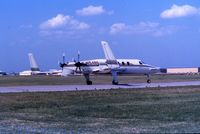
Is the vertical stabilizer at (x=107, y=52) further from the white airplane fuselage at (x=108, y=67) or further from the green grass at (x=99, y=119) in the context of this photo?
the green grass at (x=99, y=119)

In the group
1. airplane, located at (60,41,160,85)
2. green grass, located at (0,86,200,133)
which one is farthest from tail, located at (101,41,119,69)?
green grass, located at (0,86,200,133)

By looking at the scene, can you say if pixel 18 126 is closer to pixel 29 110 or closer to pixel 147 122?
pixel 147 122

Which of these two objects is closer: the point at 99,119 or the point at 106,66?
the point at 99,119

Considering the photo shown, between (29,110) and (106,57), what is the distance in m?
38.9

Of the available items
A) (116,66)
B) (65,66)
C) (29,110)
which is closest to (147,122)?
(29,110)

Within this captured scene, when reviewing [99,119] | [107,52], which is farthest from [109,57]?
[99,119]

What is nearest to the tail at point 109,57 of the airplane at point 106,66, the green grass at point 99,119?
the airplane at point 106,66

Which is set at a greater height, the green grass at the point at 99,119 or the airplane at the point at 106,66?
the airplane at the point at 106,66

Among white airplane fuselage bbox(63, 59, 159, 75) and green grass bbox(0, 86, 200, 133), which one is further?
white airplane fuselage bbox(63, 59, 159, 75)

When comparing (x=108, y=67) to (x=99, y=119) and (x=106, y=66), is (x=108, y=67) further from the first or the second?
(x=99, y=119)

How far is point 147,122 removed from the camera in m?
20.8

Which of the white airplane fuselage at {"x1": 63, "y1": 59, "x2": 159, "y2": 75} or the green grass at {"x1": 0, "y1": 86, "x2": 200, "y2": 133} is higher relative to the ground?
the white airplane fuselage at {"x1": 63, "y1": 59, "x2": 159, "y2": 75}

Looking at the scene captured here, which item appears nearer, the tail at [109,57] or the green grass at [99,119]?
the green grass at [99,119]

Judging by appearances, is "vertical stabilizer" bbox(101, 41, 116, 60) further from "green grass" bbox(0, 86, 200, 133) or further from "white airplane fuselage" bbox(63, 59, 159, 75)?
"green grass" bbox(0, 86, 200, 133)
